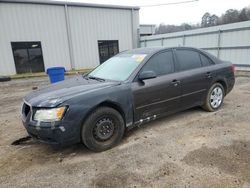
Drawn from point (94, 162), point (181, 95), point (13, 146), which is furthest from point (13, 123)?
point (181, 95)

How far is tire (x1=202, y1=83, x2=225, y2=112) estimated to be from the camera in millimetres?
5078

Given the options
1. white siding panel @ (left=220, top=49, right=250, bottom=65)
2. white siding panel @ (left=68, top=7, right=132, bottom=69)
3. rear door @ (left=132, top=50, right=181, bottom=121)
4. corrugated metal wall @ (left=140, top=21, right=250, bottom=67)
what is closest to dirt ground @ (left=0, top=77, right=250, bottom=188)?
rear door @ (left=132, top=50, right=181, bottom=121)

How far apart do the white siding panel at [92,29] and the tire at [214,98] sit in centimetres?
1333

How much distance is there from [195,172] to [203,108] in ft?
8.70

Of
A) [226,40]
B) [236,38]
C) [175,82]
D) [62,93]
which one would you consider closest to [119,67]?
[175,82]

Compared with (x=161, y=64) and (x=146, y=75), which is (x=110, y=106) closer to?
(x=146, y=75)

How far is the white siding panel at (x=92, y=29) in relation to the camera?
16.7 meters

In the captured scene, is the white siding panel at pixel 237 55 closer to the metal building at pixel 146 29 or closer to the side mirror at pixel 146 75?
the side mirror at pixel 146 75

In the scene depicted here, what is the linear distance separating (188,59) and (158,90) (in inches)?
47.4

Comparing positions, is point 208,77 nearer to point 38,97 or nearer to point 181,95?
point 181,95

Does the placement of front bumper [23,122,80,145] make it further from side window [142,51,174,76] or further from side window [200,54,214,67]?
side window [200,54,214,67]

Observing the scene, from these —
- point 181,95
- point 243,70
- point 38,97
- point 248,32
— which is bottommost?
point 243,70

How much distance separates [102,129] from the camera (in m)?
3.57

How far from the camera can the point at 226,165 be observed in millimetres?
2998
